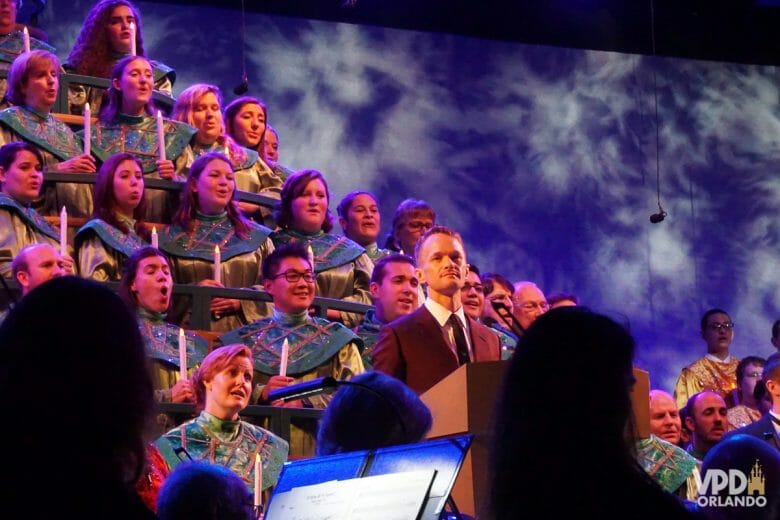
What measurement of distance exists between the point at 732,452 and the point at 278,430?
3.24 metres

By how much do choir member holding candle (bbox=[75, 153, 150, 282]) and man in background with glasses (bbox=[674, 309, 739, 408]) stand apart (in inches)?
149

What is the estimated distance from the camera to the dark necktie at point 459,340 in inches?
174

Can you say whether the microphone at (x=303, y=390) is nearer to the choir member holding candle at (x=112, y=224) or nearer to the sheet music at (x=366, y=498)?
the sheet music at (x=366, y=498)

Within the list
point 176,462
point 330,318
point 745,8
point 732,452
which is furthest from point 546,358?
point 745,8

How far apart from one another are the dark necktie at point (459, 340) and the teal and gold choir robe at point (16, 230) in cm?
324

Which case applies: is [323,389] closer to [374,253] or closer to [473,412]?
[473,412]

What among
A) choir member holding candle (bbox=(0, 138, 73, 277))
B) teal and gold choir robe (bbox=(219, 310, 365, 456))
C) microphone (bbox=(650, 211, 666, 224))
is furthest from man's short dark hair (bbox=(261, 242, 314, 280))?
microphone (bbox=(650, 211, 666, 224))

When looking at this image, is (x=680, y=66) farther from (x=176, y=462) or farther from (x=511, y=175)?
(x=176, y=462)

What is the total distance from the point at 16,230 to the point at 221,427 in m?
2.00

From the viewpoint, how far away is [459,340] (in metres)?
4.43

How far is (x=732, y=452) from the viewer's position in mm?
3383

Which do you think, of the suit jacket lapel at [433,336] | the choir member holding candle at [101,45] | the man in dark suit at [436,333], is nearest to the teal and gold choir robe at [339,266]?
the choir member holding candle at [101,45]

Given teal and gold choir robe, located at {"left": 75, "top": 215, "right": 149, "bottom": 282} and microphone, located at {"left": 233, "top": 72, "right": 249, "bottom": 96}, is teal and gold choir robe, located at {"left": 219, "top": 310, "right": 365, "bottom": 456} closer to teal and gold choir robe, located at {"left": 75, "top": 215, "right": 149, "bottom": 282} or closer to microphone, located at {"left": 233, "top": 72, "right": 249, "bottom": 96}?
teal and gold choir robe, located at {"left": 75, "top": 215, "right": 149, "bottom": 282}

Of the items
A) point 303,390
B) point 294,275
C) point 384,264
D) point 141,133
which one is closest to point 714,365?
point 384,264
